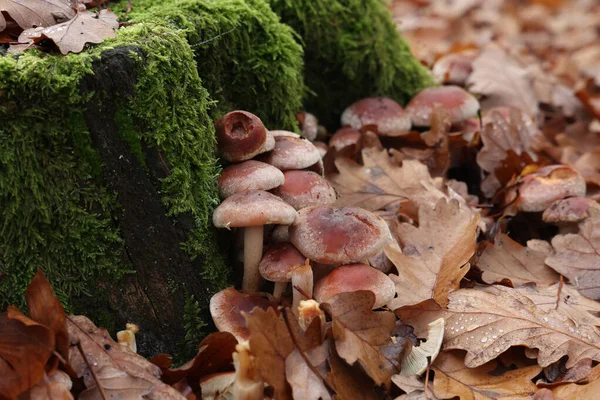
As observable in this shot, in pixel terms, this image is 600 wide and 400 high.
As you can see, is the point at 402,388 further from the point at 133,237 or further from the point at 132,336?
the point at 133,237

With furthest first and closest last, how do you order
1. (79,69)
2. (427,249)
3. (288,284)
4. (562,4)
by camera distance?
(562,4) < (427,249) < (288,284) < (79,69)

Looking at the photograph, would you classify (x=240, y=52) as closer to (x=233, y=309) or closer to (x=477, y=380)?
(x=233, y=309)

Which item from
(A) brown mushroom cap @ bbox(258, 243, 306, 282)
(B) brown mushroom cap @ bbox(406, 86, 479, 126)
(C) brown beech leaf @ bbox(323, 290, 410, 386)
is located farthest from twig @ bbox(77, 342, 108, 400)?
(B) brown mushroom cap @ bbox(406, 86, 479, 126)

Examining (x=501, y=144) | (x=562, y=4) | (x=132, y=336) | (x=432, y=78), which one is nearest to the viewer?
(x=132, y=336)

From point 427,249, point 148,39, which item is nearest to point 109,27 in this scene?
point 148,39

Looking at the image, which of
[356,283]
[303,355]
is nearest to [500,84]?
[356,283]

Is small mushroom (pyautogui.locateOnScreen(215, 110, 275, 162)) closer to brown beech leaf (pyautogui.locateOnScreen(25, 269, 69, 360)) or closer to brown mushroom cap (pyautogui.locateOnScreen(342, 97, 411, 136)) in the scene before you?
brown beech leaf (pyautogui.locateOnScreen(25, 269, 69, 360))

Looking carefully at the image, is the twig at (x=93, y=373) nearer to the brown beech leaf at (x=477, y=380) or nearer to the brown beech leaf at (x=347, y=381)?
the brown beech leaf at (x=347, y=381)

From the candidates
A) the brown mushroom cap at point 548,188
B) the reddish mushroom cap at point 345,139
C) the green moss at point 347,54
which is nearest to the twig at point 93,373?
the reddish mushroom cap at point 345,139
